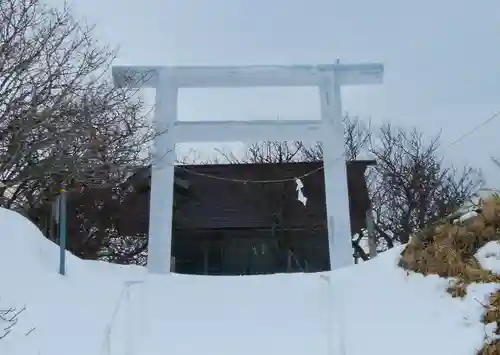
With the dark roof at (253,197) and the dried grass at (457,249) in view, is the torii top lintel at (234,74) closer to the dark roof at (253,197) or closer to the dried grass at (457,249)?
the dried grass at (457,249)

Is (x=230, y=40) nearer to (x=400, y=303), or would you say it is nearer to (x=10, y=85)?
(x=10, y=85)

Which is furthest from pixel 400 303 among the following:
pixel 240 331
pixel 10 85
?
pixel 10 85

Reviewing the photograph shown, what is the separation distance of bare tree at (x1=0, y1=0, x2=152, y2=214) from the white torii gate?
791mm

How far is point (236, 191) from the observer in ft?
54.3

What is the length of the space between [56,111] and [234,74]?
10.1ft

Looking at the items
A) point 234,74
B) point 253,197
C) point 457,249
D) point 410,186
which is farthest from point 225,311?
point 410,186

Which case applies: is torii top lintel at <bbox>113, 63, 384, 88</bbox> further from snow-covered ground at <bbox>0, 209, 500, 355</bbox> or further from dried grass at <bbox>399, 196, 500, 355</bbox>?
dried grass at <bbox>399, 196, 500, 355</bbox>

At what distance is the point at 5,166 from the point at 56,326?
12.3 ft

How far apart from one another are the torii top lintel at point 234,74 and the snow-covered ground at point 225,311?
3.58 m

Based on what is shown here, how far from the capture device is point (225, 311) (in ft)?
23.4

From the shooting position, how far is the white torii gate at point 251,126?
408 inches

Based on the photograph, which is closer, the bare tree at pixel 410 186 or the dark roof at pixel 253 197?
the dark roof at pixel 253 197

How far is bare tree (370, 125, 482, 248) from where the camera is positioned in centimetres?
2033

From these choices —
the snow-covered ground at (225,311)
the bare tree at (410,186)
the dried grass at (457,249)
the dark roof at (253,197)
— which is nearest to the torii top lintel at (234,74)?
the snow-covered ground at (225,311)
